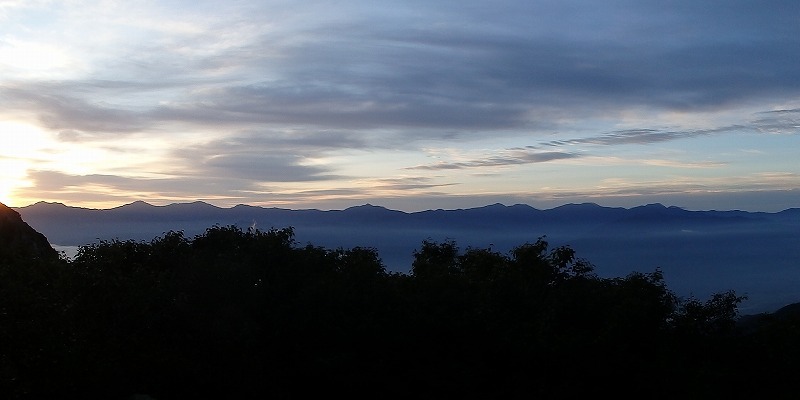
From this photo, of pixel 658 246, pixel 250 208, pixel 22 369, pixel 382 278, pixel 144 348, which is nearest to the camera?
pixel 22 369

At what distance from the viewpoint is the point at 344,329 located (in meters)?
A: 18.5

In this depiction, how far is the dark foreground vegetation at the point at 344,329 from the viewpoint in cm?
1498

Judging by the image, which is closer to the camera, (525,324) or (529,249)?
(525,324)

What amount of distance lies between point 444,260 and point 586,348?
10.2m

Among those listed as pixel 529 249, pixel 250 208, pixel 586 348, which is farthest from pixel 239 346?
pixel 250 208

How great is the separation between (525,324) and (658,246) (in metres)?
186

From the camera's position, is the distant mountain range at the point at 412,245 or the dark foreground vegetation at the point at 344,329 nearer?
the dark foreground vegetation at the point at 344,329

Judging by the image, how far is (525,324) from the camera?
62.3 ft

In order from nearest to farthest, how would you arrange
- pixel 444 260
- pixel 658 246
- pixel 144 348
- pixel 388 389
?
pixel 144 348
pixel 388 389
pixel 444 260
pixel 658 246

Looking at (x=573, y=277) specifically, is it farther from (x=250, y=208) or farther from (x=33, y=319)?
(x=250, y=208)

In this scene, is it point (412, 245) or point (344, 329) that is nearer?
point (344, 329)

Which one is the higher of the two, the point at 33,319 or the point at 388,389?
the point at 33,319

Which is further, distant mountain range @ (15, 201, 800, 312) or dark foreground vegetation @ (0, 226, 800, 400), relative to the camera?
distant mountain range @ (15, 201, 800, 312)

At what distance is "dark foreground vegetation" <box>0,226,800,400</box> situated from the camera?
1498 cm
